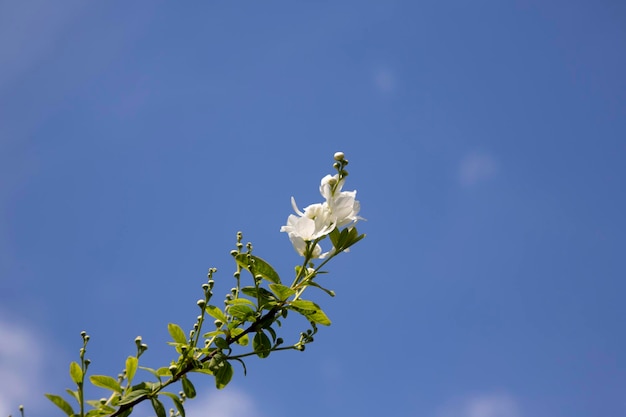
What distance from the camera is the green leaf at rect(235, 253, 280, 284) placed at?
2439mm

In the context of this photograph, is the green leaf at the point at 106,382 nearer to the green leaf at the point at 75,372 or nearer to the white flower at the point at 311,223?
the green leaf at the point at 75,372

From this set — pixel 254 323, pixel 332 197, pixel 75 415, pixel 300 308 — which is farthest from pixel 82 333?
pixel 332 197

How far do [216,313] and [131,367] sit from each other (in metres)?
0.41

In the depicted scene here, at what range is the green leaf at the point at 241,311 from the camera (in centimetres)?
236

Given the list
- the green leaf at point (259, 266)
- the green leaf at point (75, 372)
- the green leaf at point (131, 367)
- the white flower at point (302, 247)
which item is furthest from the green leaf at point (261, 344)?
the green leaf at point (75, 372)

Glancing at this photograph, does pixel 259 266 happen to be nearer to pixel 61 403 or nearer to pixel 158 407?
pixel 158 407

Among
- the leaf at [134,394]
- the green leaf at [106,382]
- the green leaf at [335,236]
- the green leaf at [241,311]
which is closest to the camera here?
the leaf at [134,394]

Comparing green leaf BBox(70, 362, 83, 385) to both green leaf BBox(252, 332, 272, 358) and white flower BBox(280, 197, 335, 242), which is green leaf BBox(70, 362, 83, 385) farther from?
white flower BBox(280, 197, 335, 242)

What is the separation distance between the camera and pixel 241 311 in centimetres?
238

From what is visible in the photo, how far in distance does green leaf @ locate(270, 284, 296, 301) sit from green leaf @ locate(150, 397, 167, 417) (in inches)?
24.8

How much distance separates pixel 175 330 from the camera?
2312 millimetres

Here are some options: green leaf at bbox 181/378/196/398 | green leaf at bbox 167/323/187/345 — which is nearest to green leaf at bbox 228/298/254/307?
green leaf at bbox 167/323/187/345

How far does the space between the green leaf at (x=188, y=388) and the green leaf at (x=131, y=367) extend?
208 millimetres

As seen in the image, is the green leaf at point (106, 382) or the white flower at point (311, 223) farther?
the white flower at point (311, 223)
